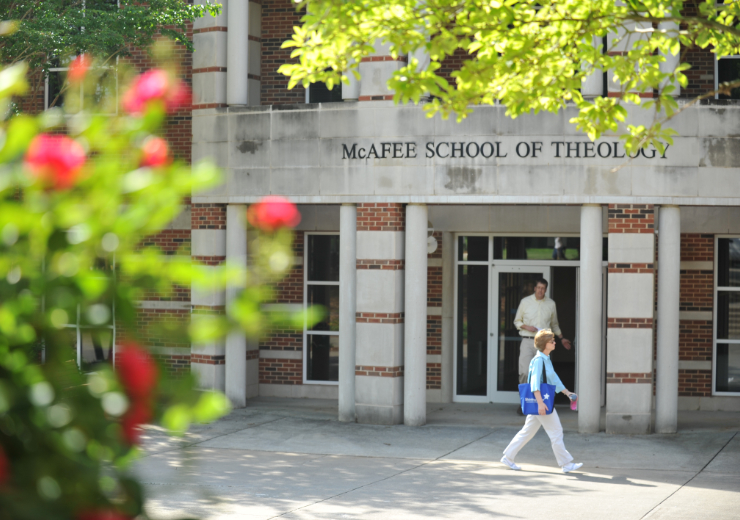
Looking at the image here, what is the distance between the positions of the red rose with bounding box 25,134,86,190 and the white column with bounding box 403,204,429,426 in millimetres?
11887

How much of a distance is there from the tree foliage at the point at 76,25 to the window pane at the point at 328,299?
16.1 ft

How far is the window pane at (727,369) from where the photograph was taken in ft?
47.9

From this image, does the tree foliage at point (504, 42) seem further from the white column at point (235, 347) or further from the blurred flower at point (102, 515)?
the white column at point (235, 347)

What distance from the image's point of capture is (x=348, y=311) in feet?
44.5

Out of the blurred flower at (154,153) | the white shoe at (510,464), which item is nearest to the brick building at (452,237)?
the white shoe at (510,464)

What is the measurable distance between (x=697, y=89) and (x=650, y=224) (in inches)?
120

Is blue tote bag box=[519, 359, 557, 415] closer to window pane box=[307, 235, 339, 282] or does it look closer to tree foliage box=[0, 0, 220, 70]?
window pane box=[307, 235, 339, 282]

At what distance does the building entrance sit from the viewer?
1486 centimetres

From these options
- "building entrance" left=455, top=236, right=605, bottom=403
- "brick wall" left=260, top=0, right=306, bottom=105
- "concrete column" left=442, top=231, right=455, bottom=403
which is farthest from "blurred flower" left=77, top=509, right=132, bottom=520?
"brick wall" left=260, top=0, right=306, bottom=105

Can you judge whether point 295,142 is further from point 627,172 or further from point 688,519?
point 688,519

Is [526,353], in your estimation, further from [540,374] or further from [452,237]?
[540,374]

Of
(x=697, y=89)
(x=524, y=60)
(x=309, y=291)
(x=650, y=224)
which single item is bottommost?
(x=309, y=291)

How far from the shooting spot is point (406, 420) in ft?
43.1

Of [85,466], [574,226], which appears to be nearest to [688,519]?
[574,226]
